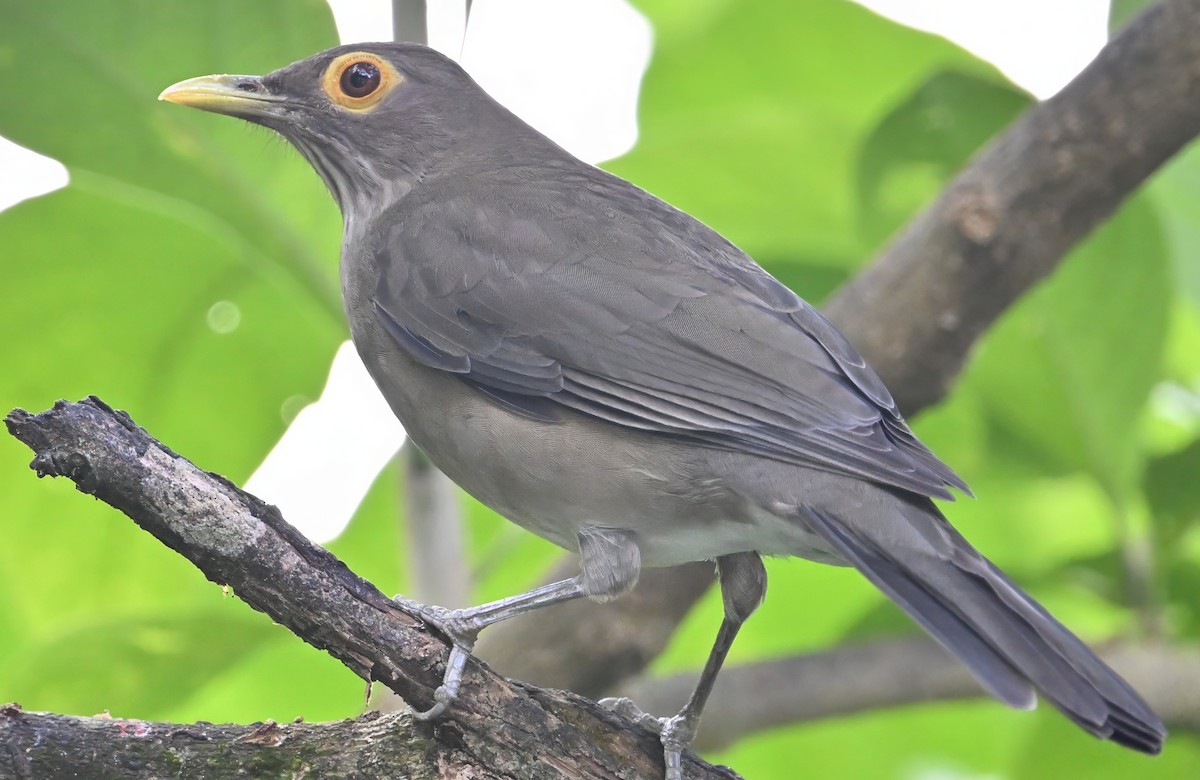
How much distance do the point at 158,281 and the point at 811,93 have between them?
9.44 feet

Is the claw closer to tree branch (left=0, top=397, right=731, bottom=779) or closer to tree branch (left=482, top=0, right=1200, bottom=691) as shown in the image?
tree branch (left=0, top=397, right=731, bottom=779)

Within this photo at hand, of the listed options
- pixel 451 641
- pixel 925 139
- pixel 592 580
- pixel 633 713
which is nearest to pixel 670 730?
pixel 633 713

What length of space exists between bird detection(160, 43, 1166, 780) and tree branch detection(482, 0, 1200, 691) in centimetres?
78

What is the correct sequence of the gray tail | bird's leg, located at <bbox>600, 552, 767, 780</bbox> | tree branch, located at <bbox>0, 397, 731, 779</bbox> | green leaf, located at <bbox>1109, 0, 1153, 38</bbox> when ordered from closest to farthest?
tree branch, located at <bbox>0, 397, 731, 779</bbox> → the gray tail → bird's leg, located at <bbox>600, 552, 767, 780</bbox> → green leaf, located at <bbox>1109, 0, 1153, 38</bbox>

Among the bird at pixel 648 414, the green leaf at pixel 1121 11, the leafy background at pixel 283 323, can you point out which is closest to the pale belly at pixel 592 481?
the bird at pixel 648 414

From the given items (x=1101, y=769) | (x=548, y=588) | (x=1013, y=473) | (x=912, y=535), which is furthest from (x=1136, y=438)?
(x=548, y=588)

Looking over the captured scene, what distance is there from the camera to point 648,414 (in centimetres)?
386

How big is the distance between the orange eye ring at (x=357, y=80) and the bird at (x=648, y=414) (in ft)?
0.79

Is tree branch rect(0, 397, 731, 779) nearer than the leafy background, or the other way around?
tree branch rect(0, 397, 731, 779)

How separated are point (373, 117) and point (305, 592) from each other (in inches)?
98.4

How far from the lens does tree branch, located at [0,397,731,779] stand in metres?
2.84

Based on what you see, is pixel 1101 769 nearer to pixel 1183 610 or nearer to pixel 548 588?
pixel 1183 610

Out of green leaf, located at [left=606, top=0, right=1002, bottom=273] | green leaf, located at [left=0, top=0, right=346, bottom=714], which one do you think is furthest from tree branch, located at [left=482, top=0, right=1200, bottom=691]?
green leaf, located at [left=0, top=0, right=346, bottom=714]

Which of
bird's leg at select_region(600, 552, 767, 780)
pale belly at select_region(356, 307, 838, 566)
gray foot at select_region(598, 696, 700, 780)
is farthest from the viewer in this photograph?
bird's leg at select_region(600, 552, 767, 780)
